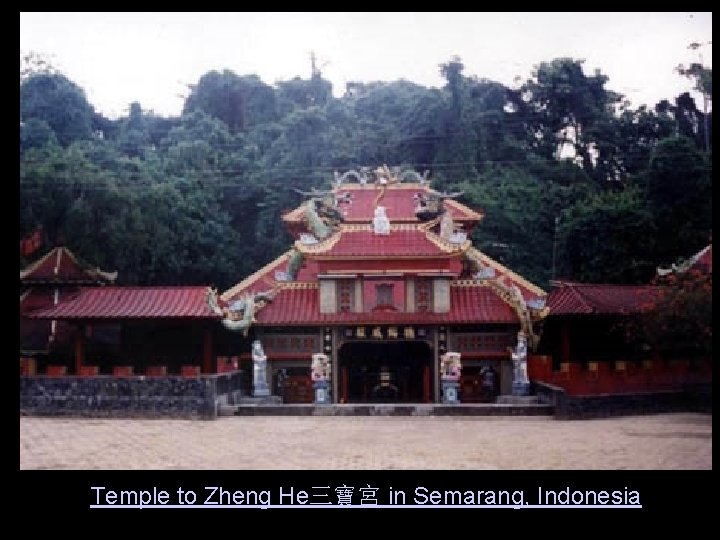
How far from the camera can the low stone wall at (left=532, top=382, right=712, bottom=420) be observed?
16578 mm

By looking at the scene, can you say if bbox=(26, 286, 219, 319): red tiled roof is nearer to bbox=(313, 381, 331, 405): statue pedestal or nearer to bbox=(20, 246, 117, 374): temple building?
bbox=(20, 246, 117, 374): temple building

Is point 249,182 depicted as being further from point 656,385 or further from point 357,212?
point 656,385

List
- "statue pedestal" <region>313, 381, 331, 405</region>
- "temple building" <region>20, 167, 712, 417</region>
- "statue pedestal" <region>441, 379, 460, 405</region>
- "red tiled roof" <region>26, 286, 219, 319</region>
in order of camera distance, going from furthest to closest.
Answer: "statue pedestal" <region>313, 381, 331, 405</region>, "temple building" <region>20, 167, 712, 417</region>, "statue pedestal" <region>441, 379, 460, 405</region>, "red tiled roof" <region>26, 286, 219, 319</region>

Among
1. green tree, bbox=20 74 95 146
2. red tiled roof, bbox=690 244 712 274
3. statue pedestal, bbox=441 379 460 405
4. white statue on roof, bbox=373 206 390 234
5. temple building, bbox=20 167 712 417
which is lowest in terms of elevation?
statue pedestal, bbox=441 379 460 405

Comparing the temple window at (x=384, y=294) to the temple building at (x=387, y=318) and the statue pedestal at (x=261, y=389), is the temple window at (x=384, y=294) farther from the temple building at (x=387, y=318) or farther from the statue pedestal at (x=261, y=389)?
the statue pedestal at (x=261, y=389)

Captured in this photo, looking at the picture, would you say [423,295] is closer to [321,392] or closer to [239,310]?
[321,392]

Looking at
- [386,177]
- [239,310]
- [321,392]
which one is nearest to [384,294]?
[321,392]

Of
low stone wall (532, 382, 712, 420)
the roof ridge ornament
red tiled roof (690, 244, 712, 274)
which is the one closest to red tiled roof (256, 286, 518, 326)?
low stone wall (532, 382, 712, 420)

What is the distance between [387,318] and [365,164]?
1676 cm

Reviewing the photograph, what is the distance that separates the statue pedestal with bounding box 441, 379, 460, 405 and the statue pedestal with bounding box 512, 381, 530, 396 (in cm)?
127

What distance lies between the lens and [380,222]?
2083 centimetres

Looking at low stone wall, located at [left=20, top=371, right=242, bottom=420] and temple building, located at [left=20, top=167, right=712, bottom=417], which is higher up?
temple building, located at [left=20, top=167, right=712, bottom=417]

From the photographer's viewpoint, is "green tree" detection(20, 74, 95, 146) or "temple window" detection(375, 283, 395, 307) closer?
"temple window" detection(375, 283, 395, 307)

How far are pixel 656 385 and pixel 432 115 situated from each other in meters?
19.0
